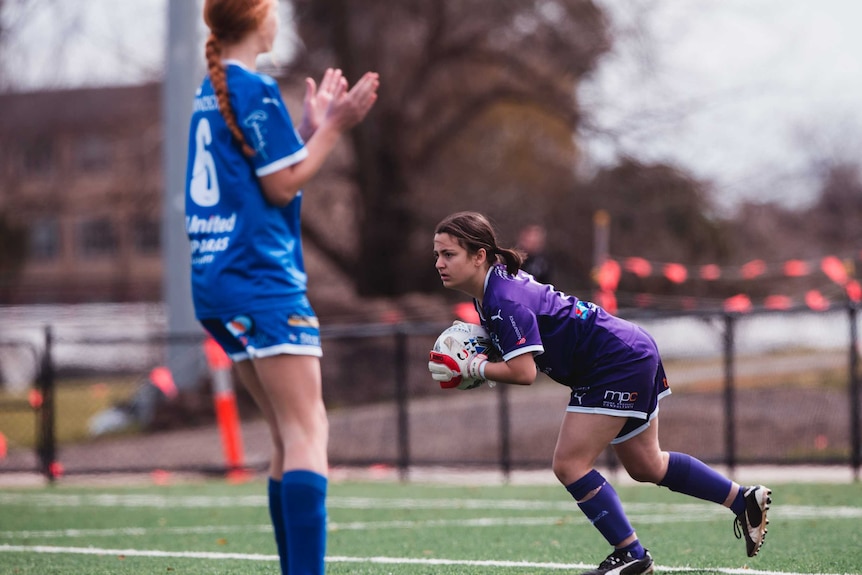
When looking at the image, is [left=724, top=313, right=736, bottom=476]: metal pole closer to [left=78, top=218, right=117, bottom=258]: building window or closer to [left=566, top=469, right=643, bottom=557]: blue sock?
[left=566, top=469, right=643, bottom=557]: blue sock

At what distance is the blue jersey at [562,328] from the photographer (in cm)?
467

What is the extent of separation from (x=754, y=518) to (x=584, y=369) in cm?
108

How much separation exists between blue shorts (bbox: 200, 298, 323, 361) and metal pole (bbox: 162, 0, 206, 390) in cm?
1170

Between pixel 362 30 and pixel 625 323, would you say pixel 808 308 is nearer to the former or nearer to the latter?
pixel 625 323

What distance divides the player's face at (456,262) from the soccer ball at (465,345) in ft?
0.69

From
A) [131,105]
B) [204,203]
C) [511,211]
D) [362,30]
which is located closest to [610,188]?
[511,211]

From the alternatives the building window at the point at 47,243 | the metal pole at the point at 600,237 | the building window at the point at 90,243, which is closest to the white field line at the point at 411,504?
the metal pole at the point at 600,237

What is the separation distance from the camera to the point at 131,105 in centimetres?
2444

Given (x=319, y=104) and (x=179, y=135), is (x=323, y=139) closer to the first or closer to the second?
(x=319, y=104)

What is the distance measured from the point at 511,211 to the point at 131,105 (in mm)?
8473

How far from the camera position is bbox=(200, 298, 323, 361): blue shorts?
3629 millimetres

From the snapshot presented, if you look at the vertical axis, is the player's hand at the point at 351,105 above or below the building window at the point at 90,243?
above

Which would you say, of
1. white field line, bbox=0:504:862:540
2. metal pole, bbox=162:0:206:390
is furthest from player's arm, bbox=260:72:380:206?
metal pole, bbox=162:0:206:390

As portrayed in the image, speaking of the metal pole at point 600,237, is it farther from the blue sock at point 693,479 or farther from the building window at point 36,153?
the blue sock at point 693,479
